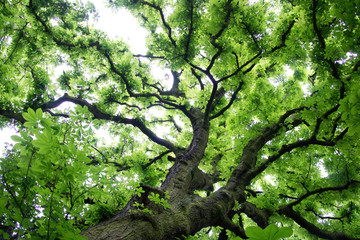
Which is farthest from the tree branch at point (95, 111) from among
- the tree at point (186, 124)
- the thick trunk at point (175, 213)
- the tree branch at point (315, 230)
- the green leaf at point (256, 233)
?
the green leaf at point (256, 233)

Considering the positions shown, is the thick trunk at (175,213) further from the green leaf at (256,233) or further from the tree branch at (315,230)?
the tree branch at (315,230)

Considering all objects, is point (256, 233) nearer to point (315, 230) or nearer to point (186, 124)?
point (315, 230)

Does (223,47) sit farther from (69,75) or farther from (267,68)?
(69,75)

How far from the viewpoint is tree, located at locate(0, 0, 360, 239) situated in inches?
56.1

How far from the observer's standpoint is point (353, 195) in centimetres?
541

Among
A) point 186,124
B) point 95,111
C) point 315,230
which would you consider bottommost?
point 315,230

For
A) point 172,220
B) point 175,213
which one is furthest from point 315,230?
point 172,220

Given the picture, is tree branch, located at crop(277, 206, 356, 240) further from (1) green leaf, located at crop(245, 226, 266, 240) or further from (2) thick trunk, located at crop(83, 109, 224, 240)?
(1) green leaf, located at crop(245, 226, 266, 240)

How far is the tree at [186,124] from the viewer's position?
142 centimetres

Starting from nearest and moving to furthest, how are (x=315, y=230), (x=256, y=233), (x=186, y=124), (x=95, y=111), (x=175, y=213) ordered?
(x=256, y=233) < (x=175, y=213) < (x=315, y=230) < (x=95, y=111) < (x=186, y=124)

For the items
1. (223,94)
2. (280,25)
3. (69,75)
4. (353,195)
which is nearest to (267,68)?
(223,94)

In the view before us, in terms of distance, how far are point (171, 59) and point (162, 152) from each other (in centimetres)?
316

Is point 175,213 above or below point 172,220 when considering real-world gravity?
above

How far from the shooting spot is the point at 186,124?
9.15m
